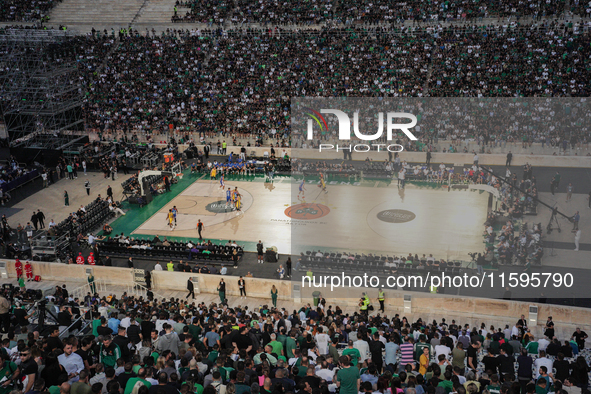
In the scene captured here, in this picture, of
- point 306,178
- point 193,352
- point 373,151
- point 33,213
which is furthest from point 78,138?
point 193,352

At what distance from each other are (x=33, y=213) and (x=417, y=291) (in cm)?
2458

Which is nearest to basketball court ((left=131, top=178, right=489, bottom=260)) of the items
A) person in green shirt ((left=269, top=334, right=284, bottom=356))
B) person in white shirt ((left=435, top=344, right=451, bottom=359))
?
person in white shirt ((left=435, top=344, right=451, bottom=359))

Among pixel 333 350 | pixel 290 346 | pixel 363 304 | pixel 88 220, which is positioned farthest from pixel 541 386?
pixel 88 220

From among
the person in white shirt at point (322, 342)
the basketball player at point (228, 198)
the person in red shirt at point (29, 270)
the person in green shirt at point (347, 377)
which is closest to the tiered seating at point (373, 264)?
the basketball player at point (228, 198)

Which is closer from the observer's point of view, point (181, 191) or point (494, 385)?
point (494, 385)

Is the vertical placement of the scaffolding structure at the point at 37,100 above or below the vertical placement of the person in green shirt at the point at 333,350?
above

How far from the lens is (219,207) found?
126 ft

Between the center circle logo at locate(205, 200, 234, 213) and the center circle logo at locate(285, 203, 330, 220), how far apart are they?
392cm

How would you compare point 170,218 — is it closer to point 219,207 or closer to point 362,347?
point 219,207

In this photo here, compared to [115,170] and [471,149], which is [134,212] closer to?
[115,170]

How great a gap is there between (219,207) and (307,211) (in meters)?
6.04

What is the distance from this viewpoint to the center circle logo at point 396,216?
33.6 meters

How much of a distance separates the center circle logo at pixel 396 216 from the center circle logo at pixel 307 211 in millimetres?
3555

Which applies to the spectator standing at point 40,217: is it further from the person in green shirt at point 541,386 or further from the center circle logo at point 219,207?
the person in green shirt at point 541,386
